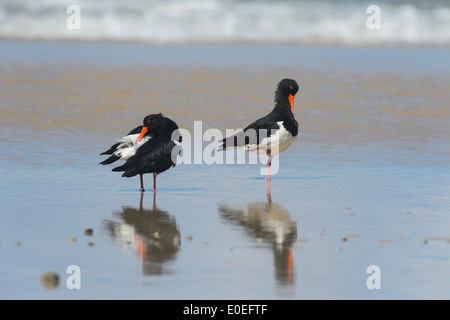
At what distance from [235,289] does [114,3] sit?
134 ft

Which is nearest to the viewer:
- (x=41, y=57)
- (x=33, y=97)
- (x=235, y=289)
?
(x=235, y=289)

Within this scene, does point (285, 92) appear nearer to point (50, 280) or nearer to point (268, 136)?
point (268, 136)

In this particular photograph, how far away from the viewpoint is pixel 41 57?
101 feet

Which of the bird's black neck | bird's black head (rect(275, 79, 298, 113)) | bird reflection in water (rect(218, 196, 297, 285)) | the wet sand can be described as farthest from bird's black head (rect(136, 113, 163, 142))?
bird's black head (rect(275, 79, 298, 113))

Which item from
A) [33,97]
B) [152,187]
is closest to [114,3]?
[33,97]

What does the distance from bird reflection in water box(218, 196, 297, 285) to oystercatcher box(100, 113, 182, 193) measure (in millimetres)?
1303

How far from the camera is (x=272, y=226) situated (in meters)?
8.66

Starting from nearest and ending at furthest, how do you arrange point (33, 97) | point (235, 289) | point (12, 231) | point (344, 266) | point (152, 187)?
point (235, 289) < point (344, 266) < point (12, 231) < point (152, 187) < point (33, 97)

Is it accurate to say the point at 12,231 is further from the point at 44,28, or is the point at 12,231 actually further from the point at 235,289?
the point at 44,28

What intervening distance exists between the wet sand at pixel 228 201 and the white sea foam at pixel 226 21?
1990 cm

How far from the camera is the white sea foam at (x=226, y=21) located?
139 feet

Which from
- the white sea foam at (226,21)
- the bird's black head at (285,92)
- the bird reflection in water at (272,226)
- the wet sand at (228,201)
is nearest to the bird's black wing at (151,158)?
the wet sand at (228,201)

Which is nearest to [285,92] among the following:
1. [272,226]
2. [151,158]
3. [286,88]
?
[286,88]

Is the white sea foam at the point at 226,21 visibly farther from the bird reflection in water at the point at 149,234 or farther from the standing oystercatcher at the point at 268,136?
the bird reflection in water at the point at 149,234
